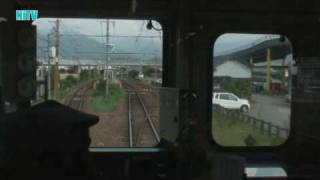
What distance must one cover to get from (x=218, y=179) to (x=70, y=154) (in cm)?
186

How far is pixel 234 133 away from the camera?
6.01 metres

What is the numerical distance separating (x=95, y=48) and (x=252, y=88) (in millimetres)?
1498

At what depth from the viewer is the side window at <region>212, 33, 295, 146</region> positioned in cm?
598

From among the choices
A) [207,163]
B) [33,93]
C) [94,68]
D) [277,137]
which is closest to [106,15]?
[94,68]

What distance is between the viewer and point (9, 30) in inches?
214

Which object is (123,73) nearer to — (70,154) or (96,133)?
(96,133)

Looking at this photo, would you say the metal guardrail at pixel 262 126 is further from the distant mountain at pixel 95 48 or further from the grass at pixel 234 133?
the distant mountain at pixel 95 48

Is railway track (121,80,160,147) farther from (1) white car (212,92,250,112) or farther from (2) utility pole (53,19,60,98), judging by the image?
(1) white car (212,92,250,112)

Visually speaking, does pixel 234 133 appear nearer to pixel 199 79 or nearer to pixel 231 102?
pixel 231 102

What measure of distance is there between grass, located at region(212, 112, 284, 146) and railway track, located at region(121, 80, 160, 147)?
23.5 inches

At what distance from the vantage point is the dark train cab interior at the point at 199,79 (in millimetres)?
5438

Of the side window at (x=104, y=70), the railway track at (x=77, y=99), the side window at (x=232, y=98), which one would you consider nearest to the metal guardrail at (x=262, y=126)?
the side window at (x=232, y=98)

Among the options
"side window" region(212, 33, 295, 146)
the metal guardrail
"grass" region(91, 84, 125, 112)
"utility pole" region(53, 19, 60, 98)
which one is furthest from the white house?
"utility pole" region(53, 19, 60, 98)

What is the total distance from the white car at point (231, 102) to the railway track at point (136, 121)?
68 cm
